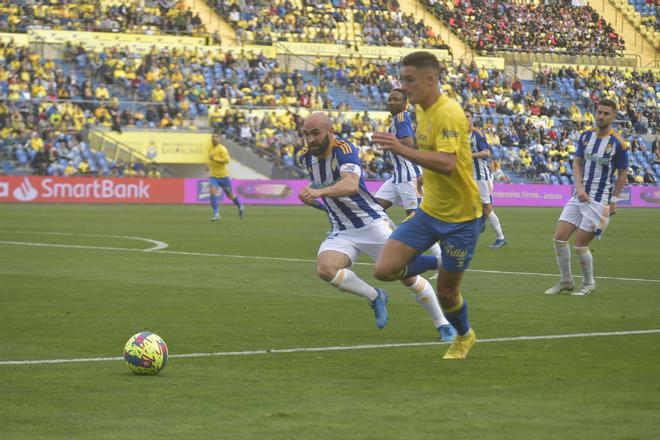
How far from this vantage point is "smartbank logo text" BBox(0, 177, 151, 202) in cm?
4419

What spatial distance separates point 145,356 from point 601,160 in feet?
26.6

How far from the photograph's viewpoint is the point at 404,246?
9.24m

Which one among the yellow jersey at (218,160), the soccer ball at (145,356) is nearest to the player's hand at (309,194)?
the soccer ball at (145,356)

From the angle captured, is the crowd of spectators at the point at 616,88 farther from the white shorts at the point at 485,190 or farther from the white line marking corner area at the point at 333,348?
the white line marking corner area at the point at 333,348

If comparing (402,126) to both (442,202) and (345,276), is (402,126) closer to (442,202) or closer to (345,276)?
(345,276)

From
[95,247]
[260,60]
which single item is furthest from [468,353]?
[260,60]

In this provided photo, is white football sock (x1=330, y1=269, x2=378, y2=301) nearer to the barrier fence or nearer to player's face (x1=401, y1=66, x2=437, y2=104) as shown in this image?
player's face (x1=401, y1=66, x2=437, y2=104)

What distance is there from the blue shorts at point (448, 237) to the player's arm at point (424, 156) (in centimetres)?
56

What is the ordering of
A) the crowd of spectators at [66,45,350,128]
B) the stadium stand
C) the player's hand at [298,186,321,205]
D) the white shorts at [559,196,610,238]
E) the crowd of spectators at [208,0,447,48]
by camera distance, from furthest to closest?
Answer: 1. the crowd of spectators at [208,0,447,48]
2. the crowd of spectators at [66,45,350,128]
3. the stadium stand
4. the white shorts at [559,196,610,238]
5. the player's hand at [298,186,321,205]

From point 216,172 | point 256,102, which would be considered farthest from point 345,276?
point 256,102

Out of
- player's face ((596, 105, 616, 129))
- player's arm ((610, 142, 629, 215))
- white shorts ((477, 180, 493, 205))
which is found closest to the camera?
player's face ((596, 105, 616, 129))

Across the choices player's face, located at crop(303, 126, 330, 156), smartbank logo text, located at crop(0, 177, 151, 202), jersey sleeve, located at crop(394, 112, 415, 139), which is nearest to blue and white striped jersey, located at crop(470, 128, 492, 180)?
jersey sleeve, located at crop(394, 112, 415, 139)

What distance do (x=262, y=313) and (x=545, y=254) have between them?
10532mm

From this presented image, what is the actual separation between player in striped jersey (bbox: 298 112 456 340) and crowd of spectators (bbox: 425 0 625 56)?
5565 cm
